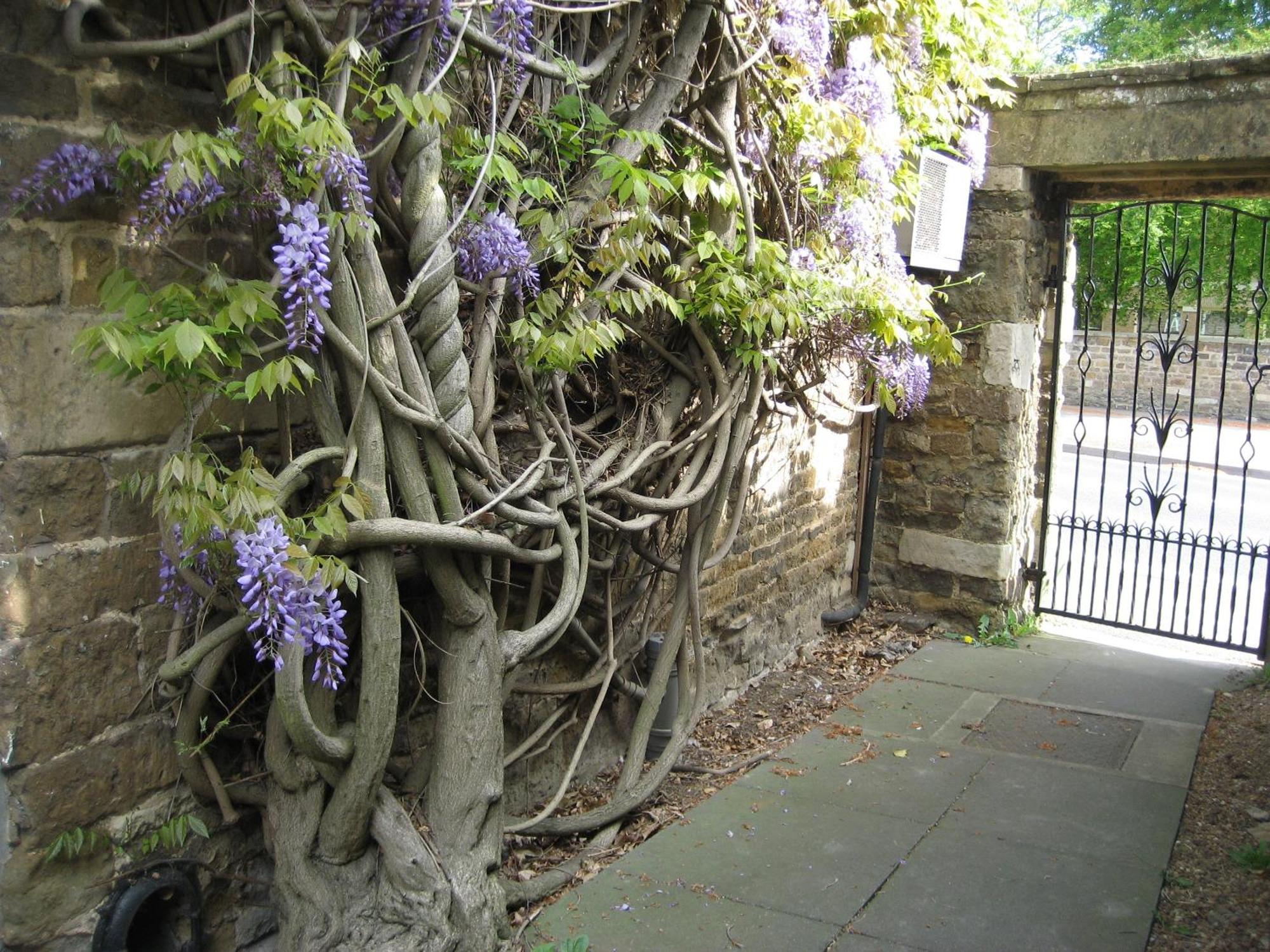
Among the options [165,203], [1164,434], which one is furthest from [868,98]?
[165,203]

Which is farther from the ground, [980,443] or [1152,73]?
[1152,73]

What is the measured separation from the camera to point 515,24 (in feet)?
9.70

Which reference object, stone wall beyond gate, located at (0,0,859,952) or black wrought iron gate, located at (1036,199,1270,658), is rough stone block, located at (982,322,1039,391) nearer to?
black wrought iron gate, located at (1036,199,1270,658)

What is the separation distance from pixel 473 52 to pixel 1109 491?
10391mm

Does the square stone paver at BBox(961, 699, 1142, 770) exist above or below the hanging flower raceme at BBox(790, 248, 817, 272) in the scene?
below

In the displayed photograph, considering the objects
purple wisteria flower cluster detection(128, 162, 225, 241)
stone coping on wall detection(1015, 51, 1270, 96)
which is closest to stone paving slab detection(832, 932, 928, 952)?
purple wisteria flower cluster detection(128, 162, 225, 241)

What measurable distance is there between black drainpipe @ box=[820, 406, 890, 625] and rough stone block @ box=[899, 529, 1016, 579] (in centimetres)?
22

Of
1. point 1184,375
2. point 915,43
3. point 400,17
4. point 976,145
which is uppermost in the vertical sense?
point 915,43

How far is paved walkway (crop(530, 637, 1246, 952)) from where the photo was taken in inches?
126

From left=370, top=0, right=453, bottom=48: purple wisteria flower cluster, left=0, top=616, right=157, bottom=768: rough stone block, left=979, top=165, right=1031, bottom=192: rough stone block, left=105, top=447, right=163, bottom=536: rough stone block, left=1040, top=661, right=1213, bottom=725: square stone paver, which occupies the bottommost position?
left=1040, top=661, right=1213, bottom=725: square stone paver

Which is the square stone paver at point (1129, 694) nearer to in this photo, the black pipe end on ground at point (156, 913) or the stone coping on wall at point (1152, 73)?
the stone coping on wall at point (1152, 73)

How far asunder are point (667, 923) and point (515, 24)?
245cm

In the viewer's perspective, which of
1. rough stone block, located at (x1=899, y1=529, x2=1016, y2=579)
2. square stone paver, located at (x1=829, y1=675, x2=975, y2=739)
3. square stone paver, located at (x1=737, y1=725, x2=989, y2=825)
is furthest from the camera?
rough stone block, located at (x1=899, y1=529, x2=1016, y2=579)

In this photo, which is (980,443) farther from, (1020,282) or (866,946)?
(866,946)
